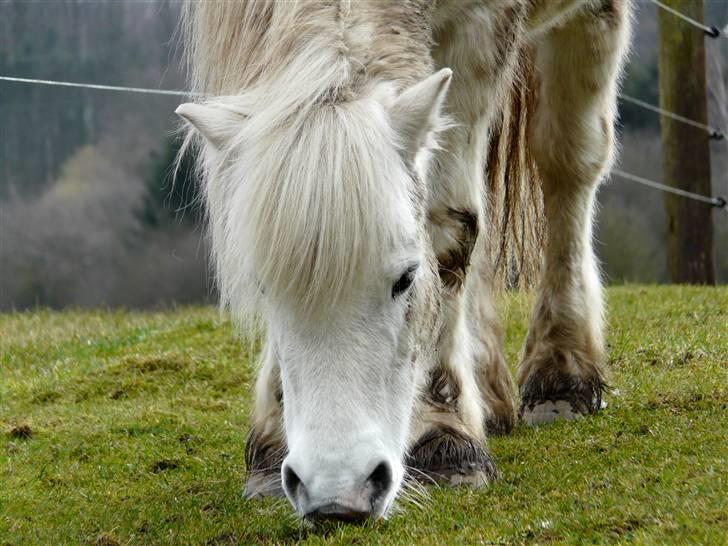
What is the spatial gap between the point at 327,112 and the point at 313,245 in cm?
43

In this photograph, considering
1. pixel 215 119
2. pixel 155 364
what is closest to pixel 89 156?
pixel 155 364

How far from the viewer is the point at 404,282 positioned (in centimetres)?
362

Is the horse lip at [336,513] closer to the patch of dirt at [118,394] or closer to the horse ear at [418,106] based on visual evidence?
the horse ear at [418,106]

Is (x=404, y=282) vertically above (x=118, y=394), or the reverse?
(x=404, y=282)

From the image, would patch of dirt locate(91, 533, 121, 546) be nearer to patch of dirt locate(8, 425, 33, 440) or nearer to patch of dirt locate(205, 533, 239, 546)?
patch of dirt locate(205, 533, 239, 546)

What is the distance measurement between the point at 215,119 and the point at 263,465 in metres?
1.45

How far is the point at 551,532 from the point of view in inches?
128

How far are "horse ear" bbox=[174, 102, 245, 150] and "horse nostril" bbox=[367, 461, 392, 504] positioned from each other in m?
1.16

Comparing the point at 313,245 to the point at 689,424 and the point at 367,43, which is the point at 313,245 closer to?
the point at 367,43

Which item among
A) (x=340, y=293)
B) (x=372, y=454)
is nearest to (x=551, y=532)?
(x=372, y=454)

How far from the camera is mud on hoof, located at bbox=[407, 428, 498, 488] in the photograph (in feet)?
13.7

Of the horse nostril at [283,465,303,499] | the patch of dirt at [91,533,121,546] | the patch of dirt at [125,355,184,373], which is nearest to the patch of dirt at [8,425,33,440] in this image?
the patch of dirt at [125,355,184,373]

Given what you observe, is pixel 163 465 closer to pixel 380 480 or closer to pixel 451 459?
pixel 451 459

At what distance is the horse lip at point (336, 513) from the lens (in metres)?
3.17
